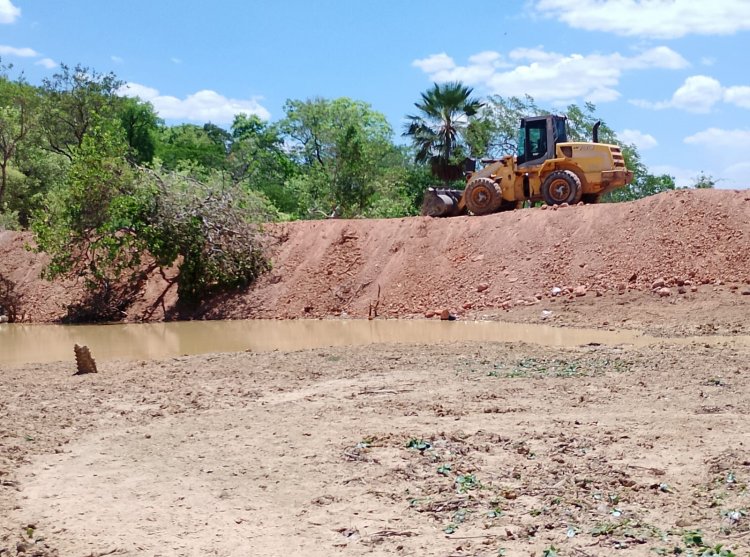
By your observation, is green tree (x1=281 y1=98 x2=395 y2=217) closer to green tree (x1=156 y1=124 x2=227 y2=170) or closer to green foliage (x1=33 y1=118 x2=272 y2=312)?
green tree (x1=156 y1=124 x2=227 y2=170)

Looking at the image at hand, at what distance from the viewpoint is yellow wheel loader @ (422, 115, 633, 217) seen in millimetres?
25328

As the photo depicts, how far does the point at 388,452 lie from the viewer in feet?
24.4

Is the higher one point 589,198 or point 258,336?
point 589,198

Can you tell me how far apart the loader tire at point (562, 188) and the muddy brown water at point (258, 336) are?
6.37 metres

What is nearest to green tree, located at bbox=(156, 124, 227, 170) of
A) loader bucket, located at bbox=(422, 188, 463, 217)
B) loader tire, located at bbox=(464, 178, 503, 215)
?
loader bucket, located at bbox=(422, 188, 463, 217)

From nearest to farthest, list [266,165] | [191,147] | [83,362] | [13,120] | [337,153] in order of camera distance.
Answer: [83,362]
[13,120]
[337,153]
[266,165]
[191,147]

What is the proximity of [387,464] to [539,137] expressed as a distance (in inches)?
→ 776

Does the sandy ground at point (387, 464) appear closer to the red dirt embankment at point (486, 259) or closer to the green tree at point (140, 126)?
the red dirt embankment at point (486, 259)

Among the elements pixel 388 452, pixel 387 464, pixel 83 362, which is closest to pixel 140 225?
pixel 83 362

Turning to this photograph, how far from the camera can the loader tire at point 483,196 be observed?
2670cm

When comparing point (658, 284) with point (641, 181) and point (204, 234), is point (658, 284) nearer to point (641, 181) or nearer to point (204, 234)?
point (204, 234)

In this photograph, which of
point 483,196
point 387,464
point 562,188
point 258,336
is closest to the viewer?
point 387,464

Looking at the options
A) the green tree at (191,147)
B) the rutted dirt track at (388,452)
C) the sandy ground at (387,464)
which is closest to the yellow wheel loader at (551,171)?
the rutted dirt track at (388,452)

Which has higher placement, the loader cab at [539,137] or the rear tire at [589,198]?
the loader cab at [539,137]
